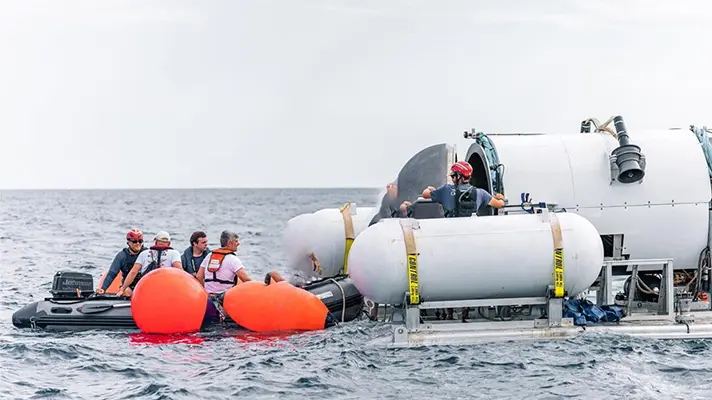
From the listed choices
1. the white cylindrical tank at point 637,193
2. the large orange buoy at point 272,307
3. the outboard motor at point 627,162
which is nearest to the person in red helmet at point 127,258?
the large orange buoy at point 272,307

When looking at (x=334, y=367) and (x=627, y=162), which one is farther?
(x=627, y=162)

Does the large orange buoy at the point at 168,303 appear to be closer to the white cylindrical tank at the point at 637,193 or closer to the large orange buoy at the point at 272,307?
the large orange buoy at the point at 272,307

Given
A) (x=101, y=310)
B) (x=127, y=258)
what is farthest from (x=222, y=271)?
(x=127, y=258)

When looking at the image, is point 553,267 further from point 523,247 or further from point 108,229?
point 108,229

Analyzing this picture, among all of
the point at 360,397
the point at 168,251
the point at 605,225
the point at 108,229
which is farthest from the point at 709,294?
the point at 108,229

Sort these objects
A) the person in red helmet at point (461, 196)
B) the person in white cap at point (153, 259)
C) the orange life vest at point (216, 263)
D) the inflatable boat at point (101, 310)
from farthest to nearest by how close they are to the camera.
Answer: the person in white cap at point (153, 259) < the orange life vest at point (216, 263) < the inflatable boat at point (101, 310) < the person in red helmet at point (461, 196)

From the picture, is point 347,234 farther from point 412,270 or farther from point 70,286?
point 70,286

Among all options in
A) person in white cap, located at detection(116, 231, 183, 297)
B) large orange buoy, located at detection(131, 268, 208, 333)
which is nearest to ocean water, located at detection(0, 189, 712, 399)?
large orange buoy, located at detection(131, 268, 208, 333)

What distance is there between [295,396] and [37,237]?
3459 centimetres

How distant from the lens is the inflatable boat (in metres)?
14.2

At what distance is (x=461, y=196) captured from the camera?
1333 centimetres

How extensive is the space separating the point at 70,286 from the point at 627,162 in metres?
7.22

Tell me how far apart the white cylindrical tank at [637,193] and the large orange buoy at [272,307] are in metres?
2.78

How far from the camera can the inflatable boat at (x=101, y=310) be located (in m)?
14.2
